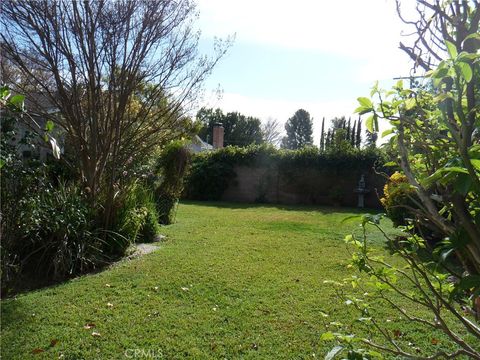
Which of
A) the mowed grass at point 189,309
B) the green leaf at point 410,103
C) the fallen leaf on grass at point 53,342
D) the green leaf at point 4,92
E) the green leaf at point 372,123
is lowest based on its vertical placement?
the fallen leaf on grass at point 53,342

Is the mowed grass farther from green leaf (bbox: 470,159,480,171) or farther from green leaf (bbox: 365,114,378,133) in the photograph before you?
green leaf (bbox: 470,159,480,171)

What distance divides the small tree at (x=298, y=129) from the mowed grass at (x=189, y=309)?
61577mm

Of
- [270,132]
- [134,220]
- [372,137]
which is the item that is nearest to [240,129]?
[270,132]

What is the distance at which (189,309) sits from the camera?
454 cm

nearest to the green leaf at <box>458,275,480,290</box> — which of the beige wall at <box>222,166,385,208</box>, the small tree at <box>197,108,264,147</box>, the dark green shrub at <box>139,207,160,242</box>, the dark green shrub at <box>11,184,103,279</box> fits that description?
the dark green shrub at <box>11,184,103,279</box>

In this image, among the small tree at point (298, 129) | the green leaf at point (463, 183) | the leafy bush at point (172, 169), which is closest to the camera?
the green leaf at point (463, 183)

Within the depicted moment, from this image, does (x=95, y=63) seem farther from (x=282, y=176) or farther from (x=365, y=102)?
(x=282, y=176)

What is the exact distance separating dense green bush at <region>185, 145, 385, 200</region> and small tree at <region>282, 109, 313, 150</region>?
48.2m

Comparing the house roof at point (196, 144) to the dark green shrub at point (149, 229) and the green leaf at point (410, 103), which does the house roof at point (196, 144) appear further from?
the green leaf at point (410, 103)

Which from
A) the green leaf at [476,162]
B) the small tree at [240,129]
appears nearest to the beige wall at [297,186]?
the green leaf at [476,162]

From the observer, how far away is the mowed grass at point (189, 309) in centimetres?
363

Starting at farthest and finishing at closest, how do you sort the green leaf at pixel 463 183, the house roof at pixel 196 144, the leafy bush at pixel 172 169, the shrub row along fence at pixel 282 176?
the shrub row along fence at pixel 282 176 → the house roof at pixel 196 144 → the leafy bush at pixel 172 169 → the green leaf at pixel 463 183

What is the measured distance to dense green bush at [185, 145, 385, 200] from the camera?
19109 millimetres

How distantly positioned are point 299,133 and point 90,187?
62969mm
